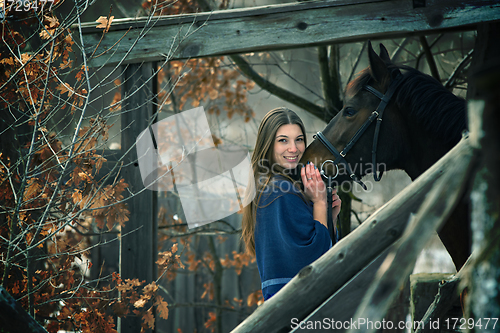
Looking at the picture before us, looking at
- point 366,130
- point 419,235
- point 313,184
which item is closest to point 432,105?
point 366,130

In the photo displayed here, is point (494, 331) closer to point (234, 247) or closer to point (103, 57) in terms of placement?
point (103, 57)

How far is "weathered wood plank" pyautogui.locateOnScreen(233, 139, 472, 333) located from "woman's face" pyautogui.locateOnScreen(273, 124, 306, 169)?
996 millimetres

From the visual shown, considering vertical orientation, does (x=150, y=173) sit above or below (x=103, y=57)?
below

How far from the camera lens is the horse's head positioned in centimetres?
222

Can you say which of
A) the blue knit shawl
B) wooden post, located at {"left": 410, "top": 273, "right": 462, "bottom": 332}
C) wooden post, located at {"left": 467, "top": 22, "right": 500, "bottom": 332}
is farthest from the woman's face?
wooden post, located at {"left": 467, "top": 22, "right": 500, "bottom": 332}

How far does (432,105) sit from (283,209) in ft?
3.28

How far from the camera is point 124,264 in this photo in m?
2.72

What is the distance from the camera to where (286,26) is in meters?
2.59

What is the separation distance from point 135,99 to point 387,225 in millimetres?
2195

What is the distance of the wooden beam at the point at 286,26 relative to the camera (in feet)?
7.67

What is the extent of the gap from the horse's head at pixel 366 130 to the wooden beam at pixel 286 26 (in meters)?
0.34

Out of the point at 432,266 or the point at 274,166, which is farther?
the point at 432,266

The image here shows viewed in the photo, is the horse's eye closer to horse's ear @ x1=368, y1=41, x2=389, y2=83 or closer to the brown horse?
the brown horse

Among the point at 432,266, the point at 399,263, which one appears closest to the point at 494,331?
the point at 399,263
